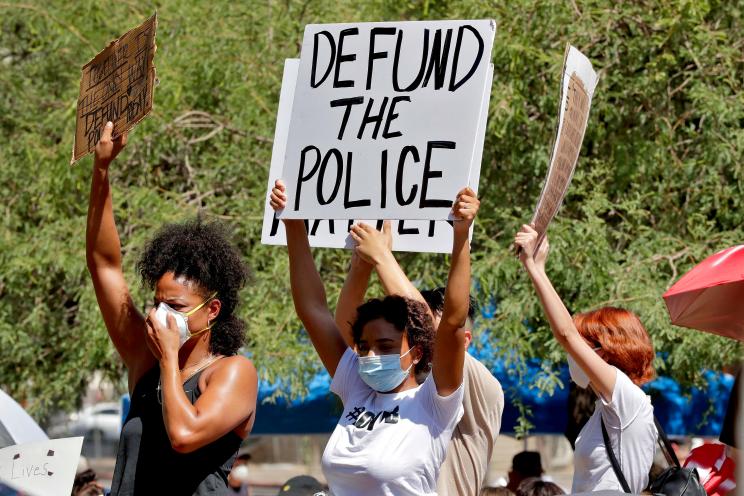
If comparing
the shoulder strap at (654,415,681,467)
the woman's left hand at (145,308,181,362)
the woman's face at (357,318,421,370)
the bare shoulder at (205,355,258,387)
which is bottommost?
the shoulder strap at (654,415,681,467)

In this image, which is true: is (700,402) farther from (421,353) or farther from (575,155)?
(421,353)

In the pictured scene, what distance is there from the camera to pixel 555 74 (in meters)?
7.81

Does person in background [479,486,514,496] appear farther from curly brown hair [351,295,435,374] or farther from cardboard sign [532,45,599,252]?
curly brown hair [351,295,435,374]

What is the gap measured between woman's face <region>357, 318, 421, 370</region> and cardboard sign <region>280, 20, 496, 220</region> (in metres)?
0.38

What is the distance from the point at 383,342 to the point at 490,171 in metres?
4.51

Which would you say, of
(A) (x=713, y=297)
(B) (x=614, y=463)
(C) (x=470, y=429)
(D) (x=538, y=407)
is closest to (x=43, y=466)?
(C) (x=470, y=429)

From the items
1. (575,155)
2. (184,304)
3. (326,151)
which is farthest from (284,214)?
(575,155)

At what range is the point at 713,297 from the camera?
4.76 m

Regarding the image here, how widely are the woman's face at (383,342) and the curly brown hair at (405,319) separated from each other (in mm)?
14

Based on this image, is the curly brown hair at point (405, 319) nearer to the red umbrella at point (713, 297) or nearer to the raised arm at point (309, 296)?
the raised arm at point (309, 296)

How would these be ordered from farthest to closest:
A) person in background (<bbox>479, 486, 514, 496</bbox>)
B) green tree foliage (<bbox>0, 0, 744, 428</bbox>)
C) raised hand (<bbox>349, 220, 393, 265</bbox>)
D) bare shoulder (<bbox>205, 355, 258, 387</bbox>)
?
green tree foliage (<bbox>0, 0, 744, 428</bbox>) → person in background (<bbox>479, 486, 514, 496</bbox>) → raised hand (<bbox>349, 220, 393, 265</bbox>) → bare shoulder (<bbox>205, 355, 258, 387</bbox>)

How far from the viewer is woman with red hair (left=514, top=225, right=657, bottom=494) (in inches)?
165

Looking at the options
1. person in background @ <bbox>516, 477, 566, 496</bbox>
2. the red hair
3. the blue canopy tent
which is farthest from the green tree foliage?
the red hair

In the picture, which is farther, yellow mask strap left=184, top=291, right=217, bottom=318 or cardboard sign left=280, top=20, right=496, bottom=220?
cardboard sign left=280, top=20, right=496, bottom=220
